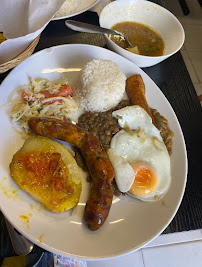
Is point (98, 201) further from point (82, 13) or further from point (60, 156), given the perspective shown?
point (82, 13)

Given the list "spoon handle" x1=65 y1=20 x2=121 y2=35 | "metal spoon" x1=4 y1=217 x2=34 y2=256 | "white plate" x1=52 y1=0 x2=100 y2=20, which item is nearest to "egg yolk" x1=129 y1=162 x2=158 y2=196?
"metal spoon" x1=4 y1=217 x2=34 y2=256

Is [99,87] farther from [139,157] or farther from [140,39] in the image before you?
[140,39]

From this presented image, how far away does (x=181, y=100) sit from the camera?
7.65 feet

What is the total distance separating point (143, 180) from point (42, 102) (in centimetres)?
96

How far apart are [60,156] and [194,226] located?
1.11m

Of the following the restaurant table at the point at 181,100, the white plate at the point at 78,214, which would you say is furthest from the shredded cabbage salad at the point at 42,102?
the restaurant table at the point at 181,100

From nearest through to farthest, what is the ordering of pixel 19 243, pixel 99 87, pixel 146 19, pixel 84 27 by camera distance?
pixel 19 243 → pixel 99 87 → pixel 84 27 → pixel 146 19

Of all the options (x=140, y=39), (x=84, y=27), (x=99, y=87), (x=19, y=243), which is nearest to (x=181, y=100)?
(x=140, y=39)

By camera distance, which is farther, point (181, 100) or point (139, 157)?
point (181, 100)

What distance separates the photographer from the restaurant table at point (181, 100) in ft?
6.05

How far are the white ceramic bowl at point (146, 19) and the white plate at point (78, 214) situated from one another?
2.11 feet

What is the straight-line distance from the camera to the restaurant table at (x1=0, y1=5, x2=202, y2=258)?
72.6 inches

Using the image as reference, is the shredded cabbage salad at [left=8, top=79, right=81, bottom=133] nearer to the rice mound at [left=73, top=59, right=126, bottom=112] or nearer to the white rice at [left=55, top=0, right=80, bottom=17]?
the rice mound at [left=73, top=59, right=126, bottom=112]

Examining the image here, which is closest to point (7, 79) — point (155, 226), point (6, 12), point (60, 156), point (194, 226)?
point (6, 12)
